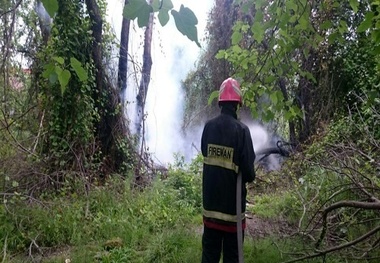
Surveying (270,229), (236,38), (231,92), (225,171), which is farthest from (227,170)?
(270,229)

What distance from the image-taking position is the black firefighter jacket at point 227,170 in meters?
3.47

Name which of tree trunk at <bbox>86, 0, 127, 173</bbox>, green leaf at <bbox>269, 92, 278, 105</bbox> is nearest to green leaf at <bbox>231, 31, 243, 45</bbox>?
green leaf at <bbox>269, 92, 278, 105</bbox>

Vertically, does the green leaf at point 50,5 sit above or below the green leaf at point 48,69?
above

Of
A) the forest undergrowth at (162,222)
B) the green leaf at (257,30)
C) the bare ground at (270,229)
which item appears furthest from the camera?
the bare ground at (270,229)

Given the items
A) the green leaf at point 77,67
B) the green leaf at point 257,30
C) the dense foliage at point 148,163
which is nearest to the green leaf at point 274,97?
the dense foliage at point 148,163

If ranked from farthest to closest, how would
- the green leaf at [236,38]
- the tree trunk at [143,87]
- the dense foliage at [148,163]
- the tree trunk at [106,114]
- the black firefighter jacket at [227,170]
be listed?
the tree trunk at [143,87] → the tree trunk at [106,114] → the black firefighter jacket at [227,170] → the dense foliage at [148,163] → the green leaf at [236,38]

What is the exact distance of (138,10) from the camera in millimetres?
1169

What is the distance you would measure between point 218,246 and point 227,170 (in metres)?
0.76

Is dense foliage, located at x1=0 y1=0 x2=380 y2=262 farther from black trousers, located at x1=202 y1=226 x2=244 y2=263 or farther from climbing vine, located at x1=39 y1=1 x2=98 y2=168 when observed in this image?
black trousers, located at x1=202 y1=226 x2=244 y2=263

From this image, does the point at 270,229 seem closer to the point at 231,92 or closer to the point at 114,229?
the point at 114,229

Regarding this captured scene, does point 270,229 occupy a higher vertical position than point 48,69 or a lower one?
lower

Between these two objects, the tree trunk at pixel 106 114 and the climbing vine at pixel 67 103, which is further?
the tree trunk at pixel 106 114

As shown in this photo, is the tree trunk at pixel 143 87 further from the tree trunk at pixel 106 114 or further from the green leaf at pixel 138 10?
the green leaf at pixel 138 10

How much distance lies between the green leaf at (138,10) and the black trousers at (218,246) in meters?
2.73
